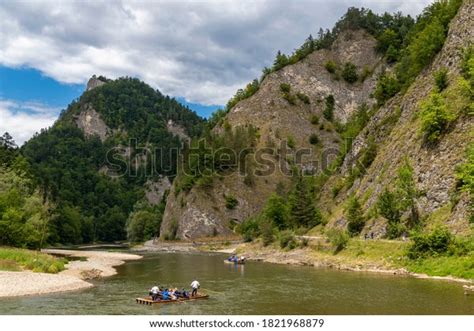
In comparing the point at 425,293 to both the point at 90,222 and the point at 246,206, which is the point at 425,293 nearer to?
the point at 246,206

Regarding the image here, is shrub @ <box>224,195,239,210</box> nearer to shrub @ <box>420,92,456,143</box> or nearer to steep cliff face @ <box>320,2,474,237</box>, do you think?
steep cliff face @ <box>320,2,474,237</box>

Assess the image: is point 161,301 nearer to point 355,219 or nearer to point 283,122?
point 355,219

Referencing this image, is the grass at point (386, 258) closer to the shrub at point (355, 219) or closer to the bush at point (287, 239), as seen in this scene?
the shrub at point (355, 219)

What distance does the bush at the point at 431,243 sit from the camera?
58.9m

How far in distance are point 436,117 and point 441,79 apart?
11.4 meters

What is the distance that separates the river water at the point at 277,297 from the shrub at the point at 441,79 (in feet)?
129

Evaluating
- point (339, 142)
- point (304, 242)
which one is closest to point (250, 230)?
point (304, 242)

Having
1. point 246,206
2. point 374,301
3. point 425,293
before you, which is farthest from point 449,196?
point 246,206

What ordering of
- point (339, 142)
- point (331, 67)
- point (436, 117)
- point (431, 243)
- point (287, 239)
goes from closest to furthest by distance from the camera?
point (431, 243), point (436, 117), point (287, 239), point (339, 142), point (331, 67)

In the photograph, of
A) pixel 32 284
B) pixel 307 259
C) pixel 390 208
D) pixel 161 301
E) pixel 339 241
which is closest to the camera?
pixel 161 301

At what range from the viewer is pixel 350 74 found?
18500 centimetres

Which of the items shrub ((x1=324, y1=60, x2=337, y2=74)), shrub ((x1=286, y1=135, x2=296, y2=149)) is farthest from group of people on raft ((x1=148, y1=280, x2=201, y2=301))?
shrub ((x1=324, y1=60, x2=337, y2=74))

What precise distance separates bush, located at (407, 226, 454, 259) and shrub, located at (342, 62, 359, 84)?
5162 inches

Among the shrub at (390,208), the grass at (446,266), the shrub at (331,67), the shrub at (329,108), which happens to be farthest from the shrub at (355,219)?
the shrub at (331,67)
